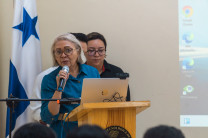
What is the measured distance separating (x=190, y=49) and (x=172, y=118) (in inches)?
35.7

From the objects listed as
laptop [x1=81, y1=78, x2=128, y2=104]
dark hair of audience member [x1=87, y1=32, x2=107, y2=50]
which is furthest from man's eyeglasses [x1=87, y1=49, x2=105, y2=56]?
laptop [x1=81, y1=78, x2=128, y2=104]

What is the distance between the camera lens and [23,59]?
3439 millimetres

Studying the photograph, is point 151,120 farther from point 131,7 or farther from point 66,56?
point 66,56

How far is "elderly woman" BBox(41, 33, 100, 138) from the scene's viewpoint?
2316 millimetres

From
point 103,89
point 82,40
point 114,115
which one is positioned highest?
point 82,40

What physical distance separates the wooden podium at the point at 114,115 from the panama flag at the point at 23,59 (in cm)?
147

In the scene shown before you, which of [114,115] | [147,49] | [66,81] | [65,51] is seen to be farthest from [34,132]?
[147,49]

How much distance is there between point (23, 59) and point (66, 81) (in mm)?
1132

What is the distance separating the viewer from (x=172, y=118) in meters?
4.07

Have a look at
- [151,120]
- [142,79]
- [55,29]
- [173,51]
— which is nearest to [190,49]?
[173,51]

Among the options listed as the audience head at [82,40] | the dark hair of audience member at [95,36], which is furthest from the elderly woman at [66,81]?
the dark hair of audience member at [95,36]

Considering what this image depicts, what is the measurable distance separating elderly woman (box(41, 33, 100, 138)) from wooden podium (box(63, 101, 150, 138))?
0.30m

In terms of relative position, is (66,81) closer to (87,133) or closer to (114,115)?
(114,115)

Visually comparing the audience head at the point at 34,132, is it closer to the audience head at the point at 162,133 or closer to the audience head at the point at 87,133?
the audience head at the point at 87,133
